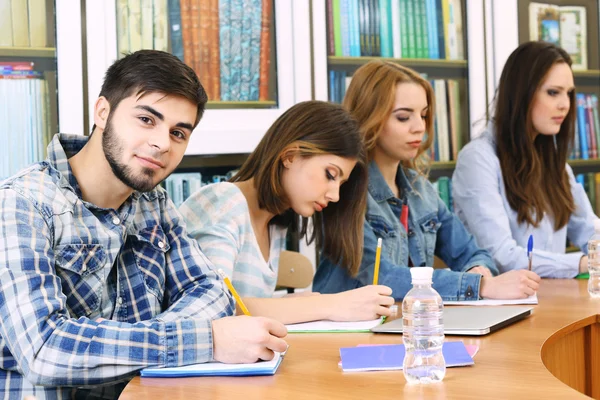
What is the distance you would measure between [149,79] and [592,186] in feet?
9.63

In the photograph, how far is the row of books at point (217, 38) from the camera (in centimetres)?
271

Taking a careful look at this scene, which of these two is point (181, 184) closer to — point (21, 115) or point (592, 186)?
point (21, 115)

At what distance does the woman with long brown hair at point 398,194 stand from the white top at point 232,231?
32cm

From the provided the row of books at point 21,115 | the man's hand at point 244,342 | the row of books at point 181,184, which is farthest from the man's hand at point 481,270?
the row of books at point 21,115

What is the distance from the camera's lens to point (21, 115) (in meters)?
2.48

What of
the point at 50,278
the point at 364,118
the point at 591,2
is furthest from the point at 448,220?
the point at 591,2

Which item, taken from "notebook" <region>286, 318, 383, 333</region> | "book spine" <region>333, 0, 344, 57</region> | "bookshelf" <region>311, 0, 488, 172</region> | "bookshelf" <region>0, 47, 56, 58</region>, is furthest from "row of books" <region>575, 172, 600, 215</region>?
"bookshelf" <region>0, 47, 56, 58</region>

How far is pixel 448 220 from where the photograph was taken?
2.62 m

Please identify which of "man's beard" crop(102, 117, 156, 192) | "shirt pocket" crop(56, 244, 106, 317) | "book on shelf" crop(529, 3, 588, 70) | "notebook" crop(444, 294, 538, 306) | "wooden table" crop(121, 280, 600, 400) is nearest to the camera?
"wooden table" crop(121, 280, 600, 400)

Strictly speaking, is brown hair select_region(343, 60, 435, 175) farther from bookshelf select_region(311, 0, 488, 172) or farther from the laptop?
the laptop

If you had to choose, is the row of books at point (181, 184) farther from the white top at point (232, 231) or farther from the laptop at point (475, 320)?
the laptop at point (475, 320)

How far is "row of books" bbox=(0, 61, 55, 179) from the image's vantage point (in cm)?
246

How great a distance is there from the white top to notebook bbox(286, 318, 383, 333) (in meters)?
0.25

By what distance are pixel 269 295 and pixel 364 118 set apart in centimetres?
70
